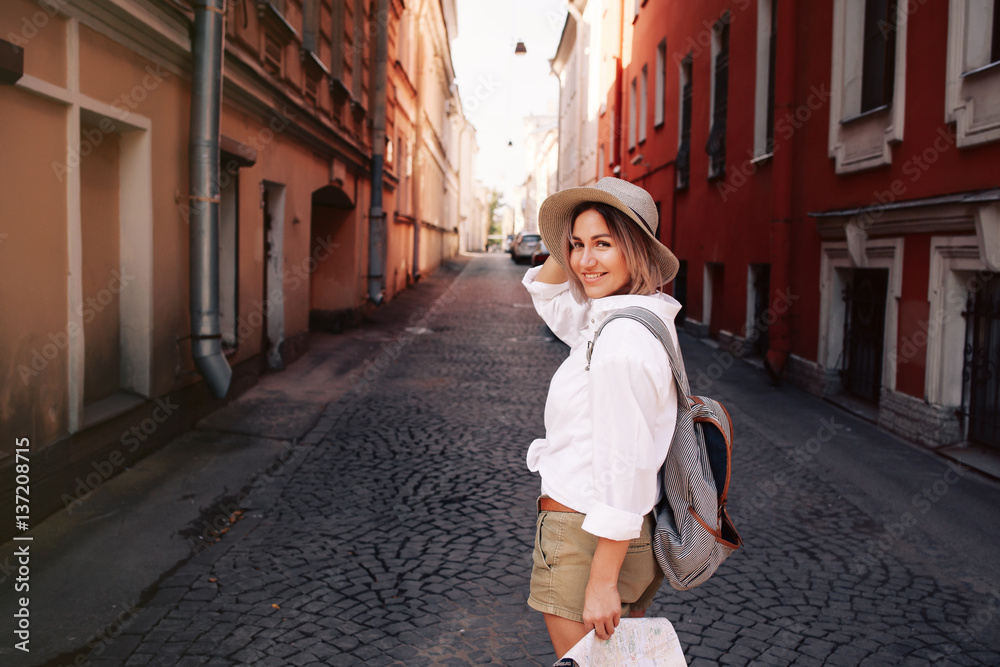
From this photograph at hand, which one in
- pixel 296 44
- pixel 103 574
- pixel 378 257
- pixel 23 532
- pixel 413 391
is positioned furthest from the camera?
pixel 378 257

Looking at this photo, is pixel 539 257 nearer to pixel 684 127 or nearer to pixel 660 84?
pixel 660 84

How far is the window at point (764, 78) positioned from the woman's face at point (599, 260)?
33.4 ft

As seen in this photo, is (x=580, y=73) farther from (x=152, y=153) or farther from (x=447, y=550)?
(x=447, y=550)

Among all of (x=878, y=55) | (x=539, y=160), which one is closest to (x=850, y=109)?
(x=878, y=55)

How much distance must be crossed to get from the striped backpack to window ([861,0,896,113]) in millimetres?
7195

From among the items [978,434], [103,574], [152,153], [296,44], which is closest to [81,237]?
[152,153]

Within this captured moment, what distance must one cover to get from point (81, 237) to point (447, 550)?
328 centimetres

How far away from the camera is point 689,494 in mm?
2004

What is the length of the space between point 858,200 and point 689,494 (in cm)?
737

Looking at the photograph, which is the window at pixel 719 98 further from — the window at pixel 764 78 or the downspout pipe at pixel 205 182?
the downspout pipe at pixel 205 182

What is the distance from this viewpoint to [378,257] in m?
16.8

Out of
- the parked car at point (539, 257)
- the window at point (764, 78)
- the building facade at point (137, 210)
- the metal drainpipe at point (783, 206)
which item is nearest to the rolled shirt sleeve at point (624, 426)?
the building facade at point (137, 210)

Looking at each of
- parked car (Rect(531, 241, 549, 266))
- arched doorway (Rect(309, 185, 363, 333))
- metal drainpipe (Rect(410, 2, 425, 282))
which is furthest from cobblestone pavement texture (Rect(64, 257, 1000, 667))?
metal drainpipe (Rect(410, 2, 425, 282))

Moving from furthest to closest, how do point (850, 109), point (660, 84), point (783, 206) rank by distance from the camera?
point (660, 84), point (783, 206), point (850, 109)
